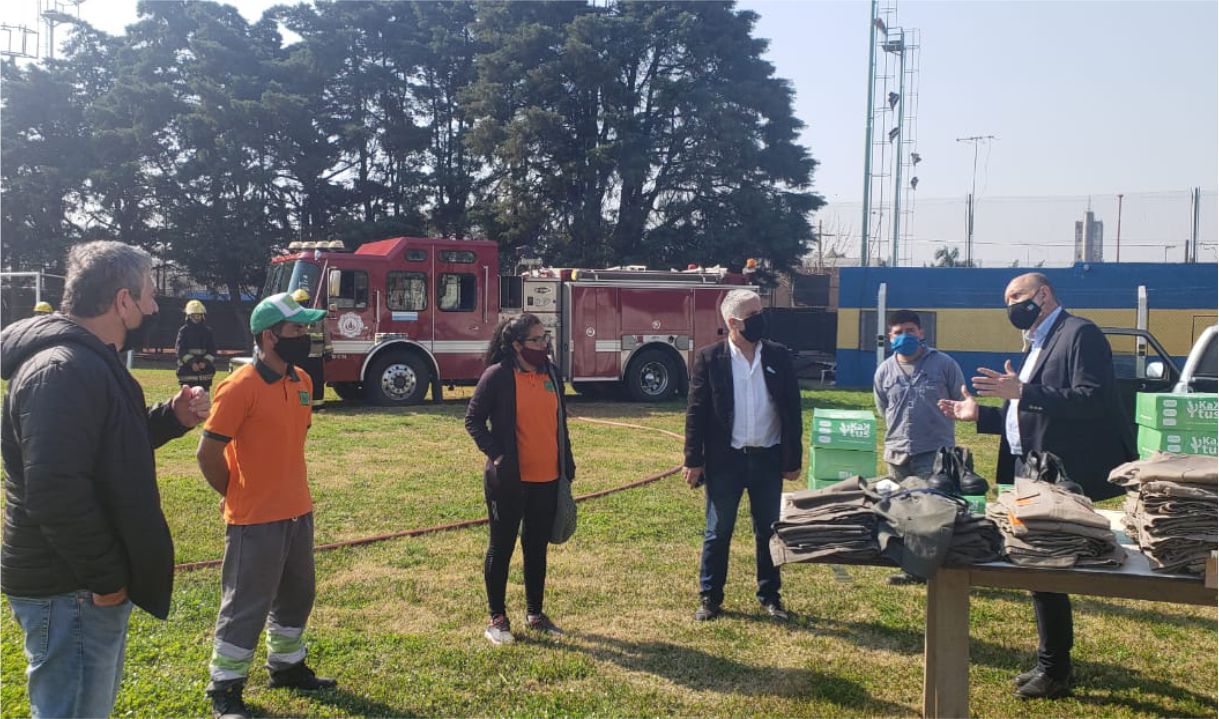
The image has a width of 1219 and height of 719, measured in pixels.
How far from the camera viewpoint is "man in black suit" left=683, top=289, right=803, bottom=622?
543cm

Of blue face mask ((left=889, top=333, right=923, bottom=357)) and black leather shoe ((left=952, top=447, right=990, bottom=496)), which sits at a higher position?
blue face mask ((left=889, top=333, right=923, bottom=357))

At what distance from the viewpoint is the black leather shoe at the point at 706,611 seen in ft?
18.0

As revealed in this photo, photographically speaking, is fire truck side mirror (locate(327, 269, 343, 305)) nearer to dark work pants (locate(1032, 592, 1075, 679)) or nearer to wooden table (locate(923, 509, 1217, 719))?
dark work pants (locate(1032, 592, 1075, 679))

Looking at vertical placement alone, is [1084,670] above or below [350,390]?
below

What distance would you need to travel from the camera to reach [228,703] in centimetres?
408

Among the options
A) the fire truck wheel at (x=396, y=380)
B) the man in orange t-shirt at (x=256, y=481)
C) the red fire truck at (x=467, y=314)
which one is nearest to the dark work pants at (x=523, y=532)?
the man in orange t-shirt at (x=256, y=481)

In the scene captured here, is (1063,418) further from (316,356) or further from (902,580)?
(316,356)

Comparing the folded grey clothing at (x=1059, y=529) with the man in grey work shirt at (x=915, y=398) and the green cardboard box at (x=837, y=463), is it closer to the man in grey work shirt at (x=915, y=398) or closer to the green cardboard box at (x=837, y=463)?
the green cardboard box at (x=837, y=463)

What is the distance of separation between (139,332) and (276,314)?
3.48 feet

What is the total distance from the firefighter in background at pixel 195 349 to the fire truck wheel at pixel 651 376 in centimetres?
717

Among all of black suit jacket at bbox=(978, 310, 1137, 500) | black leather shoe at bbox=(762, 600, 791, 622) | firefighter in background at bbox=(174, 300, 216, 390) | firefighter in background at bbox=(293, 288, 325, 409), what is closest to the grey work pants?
black leather shoe at bbox=(762, 600, 791, 622)

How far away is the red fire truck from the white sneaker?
34.9 ft

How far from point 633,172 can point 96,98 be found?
60.8ft

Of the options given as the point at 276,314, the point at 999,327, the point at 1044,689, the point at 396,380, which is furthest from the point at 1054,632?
the point at 999,327
